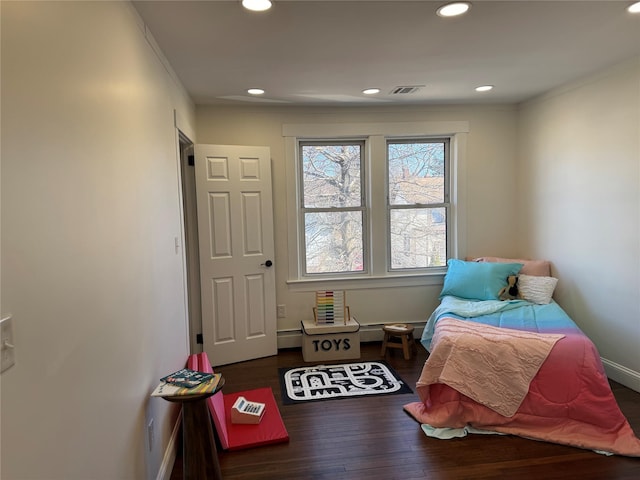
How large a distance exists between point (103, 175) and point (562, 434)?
8.89ft

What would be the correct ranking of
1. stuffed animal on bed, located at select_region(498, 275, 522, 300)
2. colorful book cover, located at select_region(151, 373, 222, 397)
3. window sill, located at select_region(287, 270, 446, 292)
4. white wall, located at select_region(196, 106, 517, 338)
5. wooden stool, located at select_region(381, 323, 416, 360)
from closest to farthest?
colorful book cover, located at select_region(151, 373, 222, 397)
stuffed animal on bed, located at select_region(498, 275, 522, 300)
wooden stool, located at select_region(381, 323, 416, 360)
white wall, located at select_region(196, 106, 517, 338)
window sill, located at select_region(287, 270, 446, 292)

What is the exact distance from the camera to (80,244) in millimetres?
1229

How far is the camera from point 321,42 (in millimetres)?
2340

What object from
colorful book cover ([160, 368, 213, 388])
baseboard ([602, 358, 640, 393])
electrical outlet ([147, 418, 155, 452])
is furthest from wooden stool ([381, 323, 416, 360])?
electrical outlet ([147, 418, 155, 452])

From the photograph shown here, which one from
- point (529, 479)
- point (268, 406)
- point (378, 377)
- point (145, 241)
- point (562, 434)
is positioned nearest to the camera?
point (145, 241)

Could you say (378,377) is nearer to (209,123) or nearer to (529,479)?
(529,479)

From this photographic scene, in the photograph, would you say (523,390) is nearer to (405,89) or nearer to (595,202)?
(595,202)

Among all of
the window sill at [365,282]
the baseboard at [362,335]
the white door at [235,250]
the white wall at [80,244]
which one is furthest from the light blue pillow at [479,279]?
the white wall at [80,244]

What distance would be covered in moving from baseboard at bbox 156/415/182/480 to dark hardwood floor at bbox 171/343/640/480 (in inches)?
1.9

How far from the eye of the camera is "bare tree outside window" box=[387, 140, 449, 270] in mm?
4102

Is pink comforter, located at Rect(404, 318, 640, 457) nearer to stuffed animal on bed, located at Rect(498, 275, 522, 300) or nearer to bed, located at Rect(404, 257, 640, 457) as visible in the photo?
bed, located at Rect(404, 257, 640, 457)

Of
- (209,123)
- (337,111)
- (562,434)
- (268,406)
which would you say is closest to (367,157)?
(337,111)

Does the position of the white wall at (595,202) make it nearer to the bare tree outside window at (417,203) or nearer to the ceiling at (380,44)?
the ceiling at (380,44)

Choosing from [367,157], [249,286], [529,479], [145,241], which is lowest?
[529,479]
